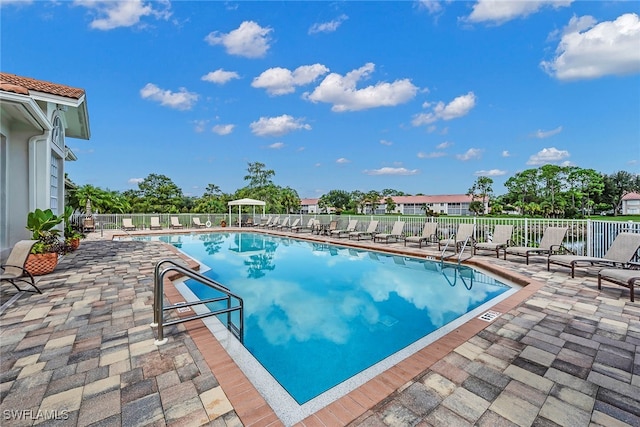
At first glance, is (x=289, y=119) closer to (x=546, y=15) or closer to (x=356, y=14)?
(x=356, y=14)

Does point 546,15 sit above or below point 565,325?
above

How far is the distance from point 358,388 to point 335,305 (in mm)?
2797

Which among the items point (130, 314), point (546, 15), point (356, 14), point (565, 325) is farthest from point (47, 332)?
point (546, 15)

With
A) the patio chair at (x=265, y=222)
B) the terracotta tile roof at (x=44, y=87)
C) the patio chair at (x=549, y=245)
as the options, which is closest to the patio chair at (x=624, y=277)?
the patio chair at (x=549, y=245)

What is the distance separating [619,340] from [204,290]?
604 cm

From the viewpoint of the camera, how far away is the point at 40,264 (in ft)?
18.2

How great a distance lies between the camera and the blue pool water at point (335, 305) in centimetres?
325

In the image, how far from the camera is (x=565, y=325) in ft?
10.9

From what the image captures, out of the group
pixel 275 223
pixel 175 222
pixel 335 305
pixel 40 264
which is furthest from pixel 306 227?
pixel 40 264

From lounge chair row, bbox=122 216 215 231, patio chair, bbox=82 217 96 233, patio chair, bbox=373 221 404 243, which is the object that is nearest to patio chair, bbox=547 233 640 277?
patio chair, bbox=373 221 404 243

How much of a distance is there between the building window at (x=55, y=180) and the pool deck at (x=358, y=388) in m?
5.60

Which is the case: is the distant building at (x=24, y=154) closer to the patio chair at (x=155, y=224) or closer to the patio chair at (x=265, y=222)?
the patio chair at (x=155, y=224)

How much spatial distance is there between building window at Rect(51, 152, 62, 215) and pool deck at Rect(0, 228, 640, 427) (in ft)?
18.4

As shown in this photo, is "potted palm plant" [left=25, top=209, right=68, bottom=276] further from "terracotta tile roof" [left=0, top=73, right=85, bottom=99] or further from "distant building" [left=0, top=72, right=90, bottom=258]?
"terracotta tile roof" [left=0, top=73, right=85, bottom=99]
